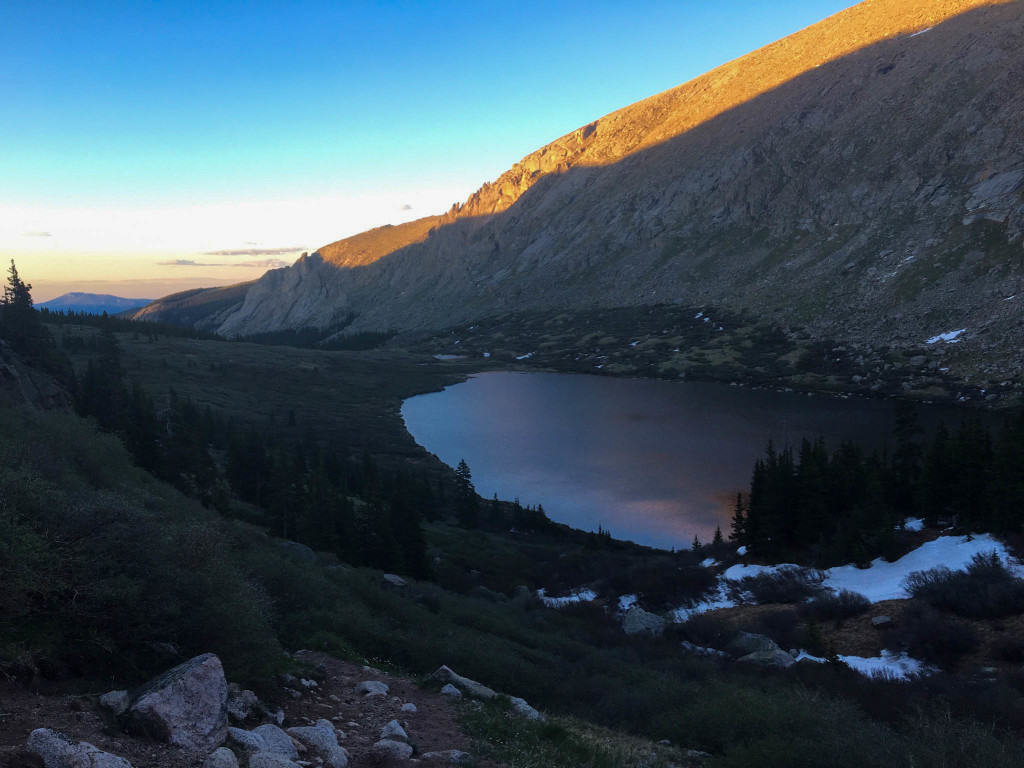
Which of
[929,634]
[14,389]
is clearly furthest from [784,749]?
[14,389]

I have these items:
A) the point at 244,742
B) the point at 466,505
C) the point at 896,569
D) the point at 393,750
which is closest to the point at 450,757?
the point at 393,750

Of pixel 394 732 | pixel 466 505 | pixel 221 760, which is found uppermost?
pixel 221 760

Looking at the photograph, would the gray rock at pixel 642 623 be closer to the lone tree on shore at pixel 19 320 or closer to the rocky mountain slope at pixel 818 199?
the lone tree on shore at pixel 19 320

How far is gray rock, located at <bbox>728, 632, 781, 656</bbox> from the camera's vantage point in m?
15.7

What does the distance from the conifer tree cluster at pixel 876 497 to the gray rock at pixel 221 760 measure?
22.9 m

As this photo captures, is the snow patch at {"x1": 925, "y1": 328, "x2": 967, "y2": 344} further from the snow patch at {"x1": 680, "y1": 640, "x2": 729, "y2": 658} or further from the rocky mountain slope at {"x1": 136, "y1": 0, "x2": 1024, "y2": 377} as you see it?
the snow patch at {"x1": 680, "y1": 640, "x2": 729, "y2": 658}

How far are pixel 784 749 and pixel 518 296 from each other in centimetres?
16089

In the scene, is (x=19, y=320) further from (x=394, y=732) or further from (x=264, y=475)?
(x=394, y=732)

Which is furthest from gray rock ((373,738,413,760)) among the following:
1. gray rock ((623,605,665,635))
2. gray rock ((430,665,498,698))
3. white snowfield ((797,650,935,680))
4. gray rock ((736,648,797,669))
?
gray rock ((623,605,665,635))

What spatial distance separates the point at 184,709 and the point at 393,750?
95.0 inches

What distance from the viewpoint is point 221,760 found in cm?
551

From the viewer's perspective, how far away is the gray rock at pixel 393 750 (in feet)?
22.8

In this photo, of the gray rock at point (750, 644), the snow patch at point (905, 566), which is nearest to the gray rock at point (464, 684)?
the gray rock at point (750, 644)

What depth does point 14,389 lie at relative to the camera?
26.8 m
